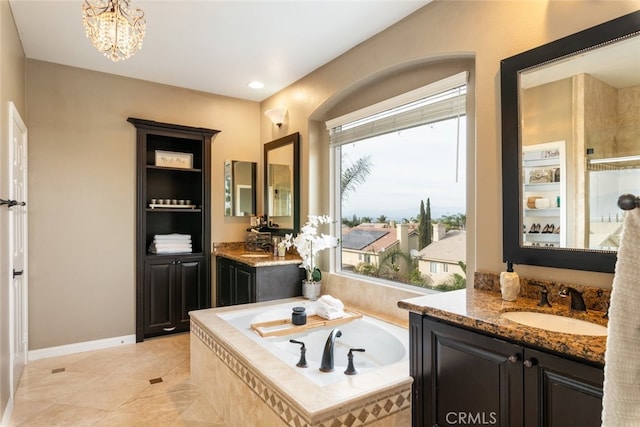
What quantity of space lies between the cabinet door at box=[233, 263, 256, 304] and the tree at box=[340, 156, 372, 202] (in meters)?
1.16

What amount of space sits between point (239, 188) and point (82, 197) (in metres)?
1.65

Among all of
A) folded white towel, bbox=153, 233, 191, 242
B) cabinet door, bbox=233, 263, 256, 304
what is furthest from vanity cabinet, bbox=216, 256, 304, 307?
folded white towel, bbox=153, 233, 191, 242

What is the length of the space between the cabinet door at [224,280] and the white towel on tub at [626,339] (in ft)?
11.5

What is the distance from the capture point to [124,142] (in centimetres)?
388

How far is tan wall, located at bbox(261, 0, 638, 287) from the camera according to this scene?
1.75 metres

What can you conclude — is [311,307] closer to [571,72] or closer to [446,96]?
[446,96]

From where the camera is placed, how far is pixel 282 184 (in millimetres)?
4211

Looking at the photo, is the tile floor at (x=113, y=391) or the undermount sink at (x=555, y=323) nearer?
the undermount sink at (x=555, y=323)

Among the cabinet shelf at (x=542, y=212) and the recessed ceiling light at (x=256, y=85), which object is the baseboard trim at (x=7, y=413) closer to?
the cabinet shelf at (x=542, y=212)

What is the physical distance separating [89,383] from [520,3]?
3936 mm

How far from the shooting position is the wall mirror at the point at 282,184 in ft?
12.9

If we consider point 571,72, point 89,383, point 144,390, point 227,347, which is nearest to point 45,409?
point 89,383

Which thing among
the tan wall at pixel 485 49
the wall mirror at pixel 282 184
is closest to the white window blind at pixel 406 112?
the tan wall at pixel 485 49

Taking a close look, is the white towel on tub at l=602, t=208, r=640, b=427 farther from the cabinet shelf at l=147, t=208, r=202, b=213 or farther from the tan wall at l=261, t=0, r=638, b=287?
the cabinet shelf at l=147, t=208, r=202, b=213
